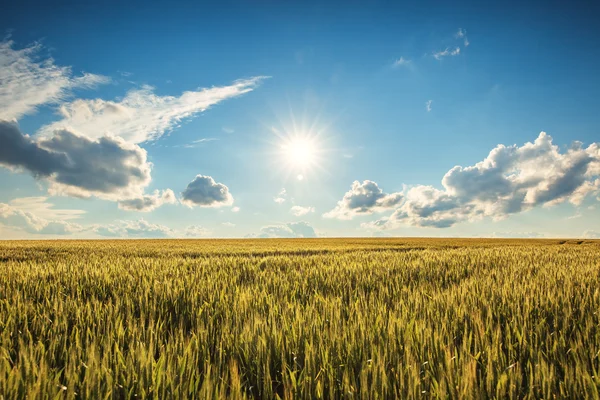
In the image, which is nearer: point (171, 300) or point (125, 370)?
point (125, 370)

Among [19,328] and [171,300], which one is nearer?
[19,328]

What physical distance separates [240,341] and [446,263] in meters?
7.28

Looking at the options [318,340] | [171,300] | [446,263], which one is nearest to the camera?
[318,340]

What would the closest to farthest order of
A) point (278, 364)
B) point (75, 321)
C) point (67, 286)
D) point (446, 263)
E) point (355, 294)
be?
point (278, 364)
point (75, 321)
point (355, 294)
point (67, 286)
point (446, 263)

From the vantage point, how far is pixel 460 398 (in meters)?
1.51

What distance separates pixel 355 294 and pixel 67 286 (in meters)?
4.15

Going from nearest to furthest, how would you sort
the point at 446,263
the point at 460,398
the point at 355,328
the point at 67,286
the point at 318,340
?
the point at 460,398
the point at 318,340
the point at 355,328
the point at 67,286
the point at 446,263

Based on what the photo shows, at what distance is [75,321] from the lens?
310cm

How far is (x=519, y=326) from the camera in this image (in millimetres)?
2854

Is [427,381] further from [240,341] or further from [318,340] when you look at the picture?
[240,341]

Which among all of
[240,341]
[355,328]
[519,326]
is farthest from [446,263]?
[240,341]

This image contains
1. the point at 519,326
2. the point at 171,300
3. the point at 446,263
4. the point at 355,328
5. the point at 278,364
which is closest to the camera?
the point at 278,364

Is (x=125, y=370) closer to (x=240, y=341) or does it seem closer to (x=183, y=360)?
(x=183, y=360)

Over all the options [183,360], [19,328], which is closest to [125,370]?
[183,360]
